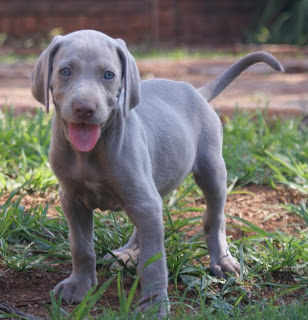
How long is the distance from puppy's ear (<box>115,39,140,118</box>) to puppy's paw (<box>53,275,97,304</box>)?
88 centimetres

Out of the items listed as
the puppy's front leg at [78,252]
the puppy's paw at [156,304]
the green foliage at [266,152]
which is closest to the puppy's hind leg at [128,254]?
the puppy's front leg at [78,252]

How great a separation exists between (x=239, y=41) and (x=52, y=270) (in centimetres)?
1382

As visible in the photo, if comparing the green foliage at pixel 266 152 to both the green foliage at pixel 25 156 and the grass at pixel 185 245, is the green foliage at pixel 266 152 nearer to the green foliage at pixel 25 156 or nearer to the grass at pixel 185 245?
the grass at pixel 185 245

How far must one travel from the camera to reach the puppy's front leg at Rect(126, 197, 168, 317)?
3.11 metres

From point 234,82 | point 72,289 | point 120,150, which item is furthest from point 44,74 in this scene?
point 234,82

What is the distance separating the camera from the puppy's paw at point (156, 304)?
9.92ft

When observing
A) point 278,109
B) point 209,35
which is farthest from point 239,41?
point 278,109

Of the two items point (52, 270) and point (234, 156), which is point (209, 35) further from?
point (52, 270)

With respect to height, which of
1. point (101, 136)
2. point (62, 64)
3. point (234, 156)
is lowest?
point (234, 156)

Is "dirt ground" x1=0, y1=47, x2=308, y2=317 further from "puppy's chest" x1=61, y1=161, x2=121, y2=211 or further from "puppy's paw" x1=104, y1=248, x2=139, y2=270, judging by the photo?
"puppy's chest" x1=61, y1=161, x2=121, y2=211

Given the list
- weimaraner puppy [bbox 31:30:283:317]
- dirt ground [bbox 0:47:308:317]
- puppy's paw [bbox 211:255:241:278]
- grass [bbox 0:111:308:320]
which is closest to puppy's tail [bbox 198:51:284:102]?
weimaraner puppy [bbox 31:30:283:317]

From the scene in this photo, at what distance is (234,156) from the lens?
5328 mm

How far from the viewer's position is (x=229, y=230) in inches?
169

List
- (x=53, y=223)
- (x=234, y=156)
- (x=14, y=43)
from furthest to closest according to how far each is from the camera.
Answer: (x=14, y=43) < (x=234, y=156) < (x=53, y=223)
